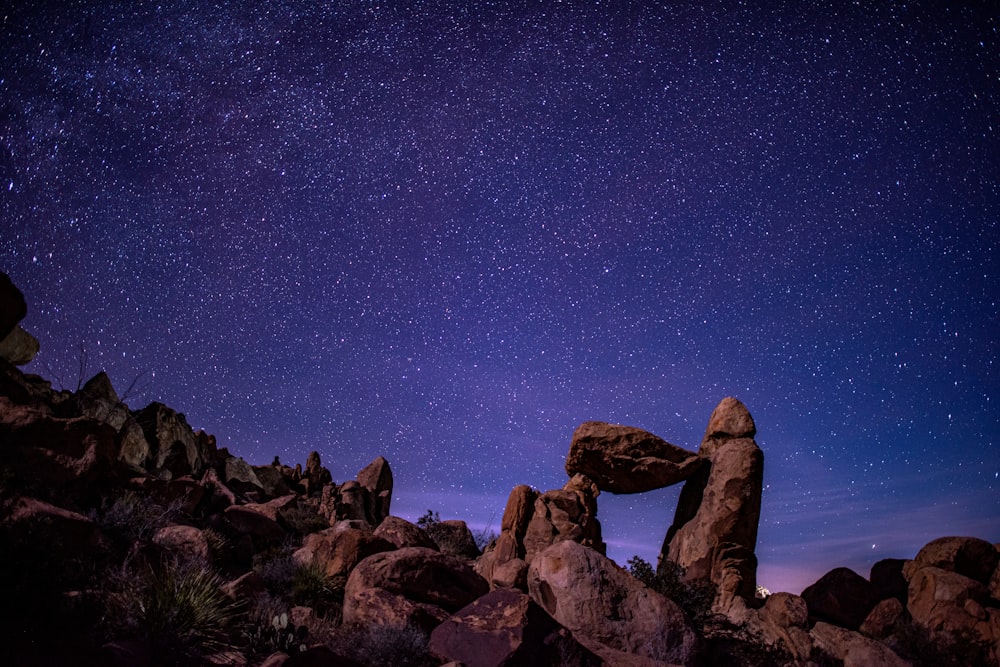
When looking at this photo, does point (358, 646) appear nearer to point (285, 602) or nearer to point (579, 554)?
point (285, 602)

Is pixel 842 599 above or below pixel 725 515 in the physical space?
below

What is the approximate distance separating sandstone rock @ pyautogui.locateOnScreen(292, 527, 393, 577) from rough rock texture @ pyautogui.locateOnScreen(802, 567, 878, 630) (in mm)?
11914

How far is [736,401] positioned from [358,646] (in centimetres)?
1459

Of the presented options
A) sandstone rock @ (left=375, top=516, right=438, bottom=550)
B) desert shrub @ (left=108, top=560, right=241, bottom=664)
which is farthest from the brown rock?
sandstone rock @ (left=375, top=516, right=438, bottom=550)

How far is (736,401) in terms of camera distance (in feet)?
63.8

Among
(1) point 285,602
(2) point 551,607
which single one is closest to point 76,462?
(1) point 285,602

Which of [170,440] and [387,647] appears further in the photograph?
[170,440]

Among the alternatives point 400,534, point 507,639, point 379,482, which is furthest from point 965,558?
point 379,482

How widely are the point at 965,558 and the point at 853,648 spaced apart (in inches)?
254

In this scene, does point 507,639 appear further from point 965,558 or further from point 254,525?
point 965,558

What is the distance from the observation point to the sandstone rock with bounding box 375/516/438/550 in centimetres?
1546

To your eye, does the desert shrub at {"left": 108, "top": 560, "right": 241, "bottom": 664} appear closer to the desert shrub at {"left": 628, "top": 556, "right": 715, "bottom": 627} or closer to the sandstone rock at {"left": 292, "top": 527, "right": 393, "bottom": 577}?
the sandstone rock at {"left": 292, "top": 527, "right": 393, "bottom": 577}

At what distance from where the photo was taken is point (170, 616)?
776cm

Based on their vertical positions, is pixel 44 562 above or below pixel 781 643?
above
